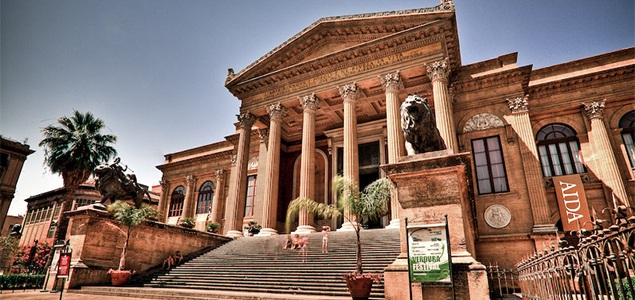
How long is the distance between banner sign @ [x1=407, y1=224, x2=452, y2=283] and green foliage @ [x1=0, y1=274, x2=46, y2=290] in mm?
17894

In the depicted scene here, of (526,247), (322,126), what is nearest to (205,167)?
(322,126)

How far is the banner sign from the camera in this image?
14.3ft

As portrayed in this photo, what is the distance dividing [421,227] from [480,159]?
55.9 ft

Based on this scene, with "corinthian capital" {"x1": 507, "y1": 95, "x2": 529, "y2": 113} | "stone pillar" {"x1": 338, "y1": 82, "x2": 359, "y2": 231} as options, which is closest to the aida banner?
"corinthian capital" {"x1": 507, "y1": 95, "x2": 529, "y2": 113}

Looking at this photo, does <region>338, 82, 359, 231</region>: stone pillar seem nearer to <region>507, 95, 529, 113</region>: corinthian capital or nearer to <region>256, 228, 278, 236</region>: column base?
<region>256, 228, 278, 236</region>: column base

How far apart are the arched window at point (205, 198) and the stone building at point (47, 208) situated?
1175 centimetres

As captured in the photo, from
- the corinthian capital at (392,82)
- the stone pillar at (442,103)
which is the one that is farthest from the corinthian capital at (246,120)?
the stone pillar at (442,103)

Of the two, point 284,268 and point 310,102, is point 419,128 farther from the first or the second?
point 310,102

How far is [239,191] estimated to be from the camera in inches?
845

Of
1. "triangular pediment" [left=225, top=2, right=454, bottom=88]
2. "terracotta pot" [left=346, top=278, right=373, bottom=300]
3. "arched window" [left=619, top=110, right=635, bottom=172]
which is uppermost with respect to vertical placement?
"triangular pediment" [left=225, top=2, right=454, bottom=88]

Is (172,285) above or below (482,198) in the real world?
below

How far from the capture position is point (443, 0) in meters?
18.5

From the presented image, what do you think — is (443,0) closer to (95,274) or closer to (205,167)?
(95,274)

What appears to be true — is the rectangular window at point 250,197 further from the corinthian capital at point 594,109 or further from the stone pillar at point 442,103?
the corinthian capital at point 594,109
